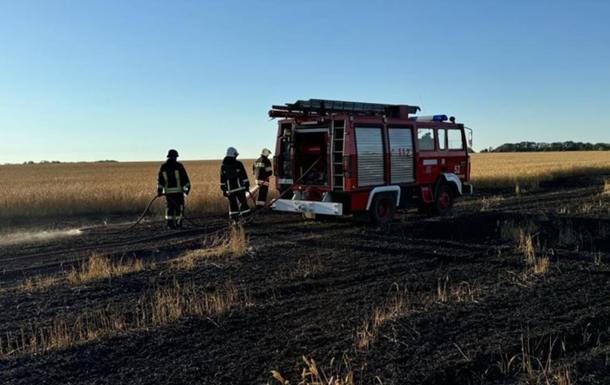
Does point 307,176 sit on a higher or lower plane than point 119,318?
higher

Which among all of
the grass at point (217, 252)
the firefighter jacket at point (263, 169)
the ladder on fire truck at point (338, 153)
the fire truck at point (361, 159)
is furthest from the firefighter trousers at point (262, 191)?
the grass at point (217, 252)

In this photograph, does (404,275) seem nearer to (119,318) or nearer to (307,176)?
(119,318)

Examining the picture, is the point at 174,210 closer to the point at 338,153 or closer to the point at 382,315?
the point at 338,153

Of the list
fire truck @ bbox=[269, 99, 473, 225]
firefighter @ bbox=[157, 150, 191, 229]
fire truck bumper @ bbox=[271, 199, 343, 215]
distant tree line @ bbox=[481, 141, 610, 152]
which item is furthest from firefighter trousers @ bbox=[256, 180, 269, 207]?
distant tree line @ bbox=[481, 141, 610, 152]

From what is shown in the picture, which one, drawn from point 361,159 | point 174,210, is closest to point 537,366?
point 361,159

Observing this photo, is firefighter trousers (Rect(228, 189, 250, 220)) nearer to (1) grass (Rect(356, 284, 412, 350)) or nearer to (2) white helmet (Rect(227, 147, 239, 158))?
(2) white helmet (Rect(227, 147, 239, 158))

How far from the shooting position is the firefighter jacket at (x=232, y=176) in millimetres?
11922

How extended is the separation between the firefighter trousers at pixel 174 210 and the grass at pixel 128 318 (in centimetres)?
559

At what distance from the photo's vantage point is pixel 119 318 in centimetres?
513

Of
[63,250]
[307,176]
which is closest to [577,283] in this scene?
[307,176]

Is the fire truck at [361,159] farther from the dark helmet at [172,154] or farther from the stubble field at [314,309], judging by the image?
the dark helmet at [172,154]

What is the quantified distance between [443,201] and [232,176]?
5351 mm

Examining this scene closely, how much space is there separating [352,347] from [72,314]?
297 cm

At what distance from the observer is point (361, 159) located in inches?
427
